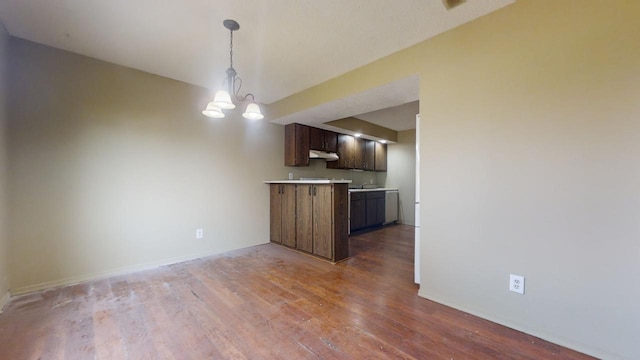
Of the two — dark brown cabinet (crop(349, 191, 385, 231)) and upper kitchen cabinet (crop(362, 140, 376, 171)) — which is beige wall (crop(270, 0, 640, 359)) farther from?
upper kitchen cabinet (crop(362, 140, 376, 171))

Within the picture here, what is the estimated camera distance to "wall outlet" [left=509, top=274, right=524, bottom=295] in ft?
5.91

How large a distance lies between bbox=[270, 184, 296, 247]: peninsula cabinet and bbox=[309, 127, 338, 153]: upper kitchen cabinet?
1.07m

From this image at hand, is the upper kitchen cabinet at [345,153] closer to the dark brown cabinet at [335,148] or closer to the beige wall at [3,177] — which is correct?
the dark brown cabinet at [335,148]

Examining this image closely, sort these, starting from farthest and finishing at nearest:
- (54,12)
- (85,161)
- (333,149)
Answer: (333,149), (85,161), (54,12)

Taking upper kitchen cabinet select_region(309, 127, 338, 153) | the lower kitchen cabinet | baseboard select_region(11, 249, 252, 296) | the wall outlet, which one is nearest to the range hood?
upper kitchen cabinet select_region(309, 127, 338, 153)

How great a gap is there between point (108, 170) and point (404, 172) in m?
5.72

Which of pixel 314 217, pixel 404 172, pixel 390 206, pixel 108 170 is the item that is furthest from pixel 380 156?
pixel 108 170

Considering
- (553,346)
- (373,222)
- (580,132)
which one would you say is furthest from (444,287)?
(373,222)

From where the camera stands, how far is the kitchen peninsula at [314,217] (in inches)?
131

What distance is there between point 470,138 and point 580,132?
0.63m

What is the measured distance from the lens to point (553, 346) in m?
1.62

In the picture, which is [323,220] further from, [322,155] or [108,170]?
[108,170]

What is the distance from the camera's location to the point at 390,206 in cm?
599

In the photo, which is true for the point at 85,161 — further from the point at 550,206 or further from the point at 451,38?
the point at 550,206
